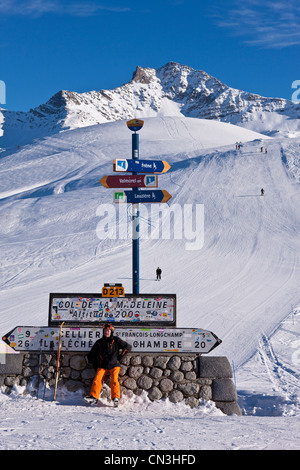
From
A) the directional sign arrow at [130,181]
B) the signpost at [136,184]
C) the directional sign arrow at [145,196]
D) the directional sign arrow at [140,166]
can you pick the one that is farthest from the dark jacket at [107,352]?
the directional sign arrow at [140,166]

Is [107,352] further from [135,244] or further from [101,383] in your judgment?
[135,244]

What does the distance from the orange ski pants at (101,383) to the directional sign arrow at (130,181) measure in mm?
4128

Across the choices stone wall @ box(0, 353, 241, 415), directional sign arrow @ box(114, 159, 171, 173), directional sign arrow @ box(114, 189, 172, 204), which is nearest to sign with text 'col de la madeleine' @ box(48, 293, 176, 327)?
stone wall @ box(0, 353, 241, 415)

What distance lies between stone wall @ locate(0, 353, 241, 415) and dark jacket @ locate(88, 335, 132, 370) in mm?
347

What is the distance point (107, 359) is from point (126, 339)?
0.72 metres

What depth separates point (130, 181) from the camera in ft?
34.7

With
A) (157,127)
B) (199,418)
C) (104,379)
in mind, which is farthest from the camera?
(157,127)

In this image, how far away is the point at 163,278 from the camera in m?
21.4

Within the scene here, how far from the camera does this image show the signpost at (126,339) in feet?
28.3

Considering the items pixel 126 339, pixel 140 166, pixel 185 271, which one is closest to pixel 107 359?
pixel 126 339

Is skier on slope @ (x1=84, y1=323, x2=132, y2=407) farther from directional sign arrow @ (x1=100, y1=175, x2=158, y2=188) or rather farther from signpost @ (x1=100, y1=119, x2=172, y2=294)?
directional sign arrow @ (x1=100, y1=175, x2=158, y2=188)
